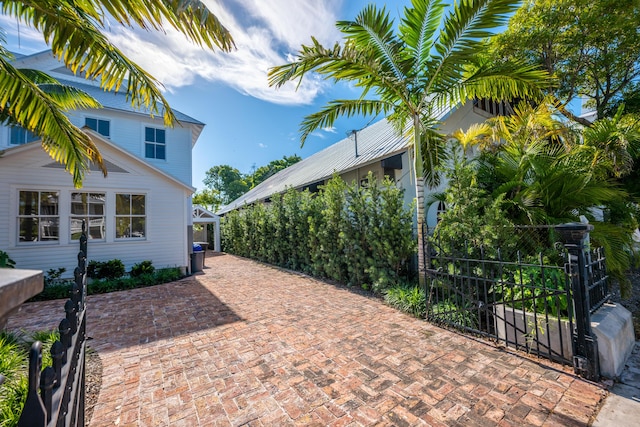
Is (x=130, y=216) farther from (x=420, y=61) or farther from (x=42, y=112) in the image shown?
(x=420, y=61)

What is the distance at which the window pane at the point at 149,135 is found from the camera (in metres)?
11.9

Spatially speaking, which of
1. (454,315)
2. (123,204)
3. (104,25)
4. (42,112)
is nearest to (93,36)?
(104,25)

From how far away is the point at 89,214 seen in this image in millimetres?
9039

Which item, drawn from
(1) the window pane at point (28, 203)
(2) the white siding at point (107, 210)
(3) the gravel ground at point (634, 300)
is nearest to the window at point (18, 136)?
(2) the white siding at point (107, 210)

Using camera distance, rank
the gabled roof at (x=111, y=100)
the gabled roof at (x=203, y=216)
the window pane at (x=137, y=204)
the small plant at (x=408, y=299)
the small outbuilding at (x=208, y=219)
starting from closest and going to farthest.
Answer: the small plant at (x=408, y=299), the window pane at (x=137, y=204), the gabled roof at (x=111, y=100), the small outbuilding at (x=208, y=219), the gabled roof at (x=203, y=216)

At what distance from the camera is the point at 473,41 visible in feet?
16.4

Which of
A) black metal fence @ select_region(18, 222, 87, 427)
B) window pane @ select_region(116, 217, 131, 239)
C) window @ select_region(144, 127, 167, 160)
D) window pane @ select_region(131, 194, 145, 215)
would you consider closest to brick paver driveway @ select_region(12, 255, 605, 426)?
black metal fence @ select_region(18, 222, 87, 427)

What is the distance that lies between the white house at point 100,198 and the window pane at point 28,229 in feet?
0.07

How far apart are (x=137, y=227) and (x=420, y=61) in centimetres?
1020

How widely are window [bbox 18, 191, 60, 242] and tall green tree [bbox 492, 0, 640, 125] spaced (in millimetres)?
14783

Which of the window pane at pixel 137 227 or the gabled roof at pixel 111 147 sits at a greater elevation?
the gabled roof at pixel 111 147

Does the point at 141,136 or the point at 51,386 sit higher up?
the point at 141,136

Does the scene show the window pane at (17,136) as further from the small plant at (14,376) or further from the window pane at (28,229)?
the small plant at (14,376)

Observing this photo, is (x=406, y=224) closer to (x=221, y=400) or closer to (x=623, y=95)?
(x=221, y=400)
